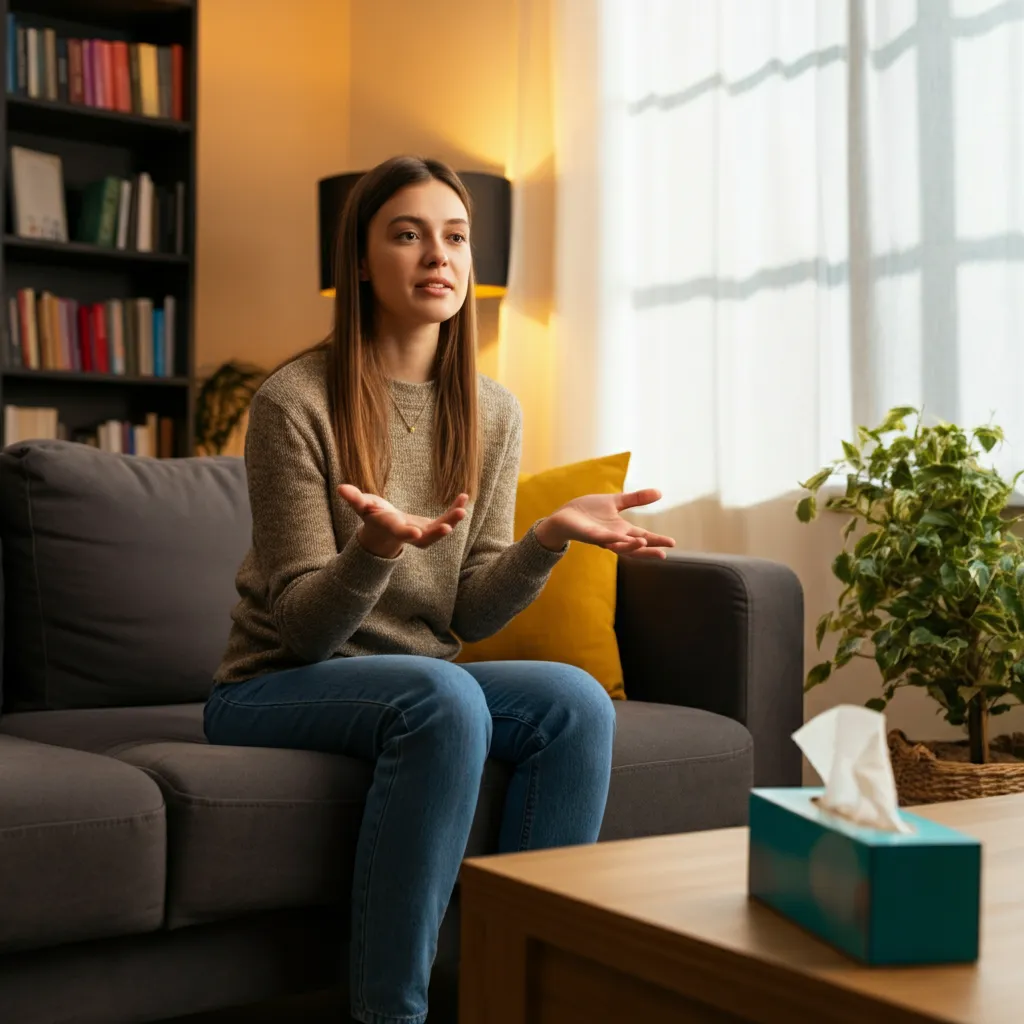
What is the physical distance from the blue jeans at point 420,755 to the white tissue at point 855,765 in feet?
2.52

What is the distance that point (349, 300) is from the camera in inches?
75.4

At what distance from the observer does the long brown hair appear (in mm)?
1843

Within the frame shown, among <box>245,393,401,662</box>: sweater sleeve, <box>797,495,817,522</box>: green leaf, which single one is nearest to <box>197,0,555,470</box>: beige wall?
<box>797,495,817,522</box>: green leaf

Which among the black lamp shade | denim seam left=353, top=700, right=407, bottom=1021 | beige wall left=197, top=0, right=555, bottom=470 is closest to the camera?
denim seam left=353, top=700, right=407, bottom=1021

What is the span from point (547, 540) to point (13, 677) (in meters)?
0.86

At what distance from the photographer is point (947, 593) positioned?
218 cm

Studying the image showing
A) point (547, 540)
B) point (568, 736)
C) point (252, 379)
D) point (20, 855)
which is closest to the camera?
point (20, 855)

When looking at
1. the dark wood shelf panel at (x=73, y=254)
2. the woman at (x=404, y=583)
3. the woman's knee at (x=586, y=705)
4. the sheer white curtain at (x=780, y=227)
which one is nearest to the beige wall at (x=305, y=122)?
the dark wood shelf panel at (x=73, y=254)

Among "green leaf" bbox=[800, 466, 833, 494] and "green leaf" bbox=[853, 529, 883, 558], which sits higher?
"green leaf" bbox=[800, 466, 833, 494]

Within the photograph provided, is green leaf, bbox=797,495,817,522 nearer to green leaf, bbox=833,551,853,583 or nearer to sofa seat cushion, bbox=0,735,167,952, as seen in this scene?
green leaf, bbox=833,551,853,583

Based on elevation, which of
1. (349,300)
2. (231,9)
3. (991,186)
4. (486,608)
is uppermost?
(231,9)

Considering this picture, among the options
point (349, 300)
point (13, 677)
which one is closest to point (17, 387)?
point (13, 677)

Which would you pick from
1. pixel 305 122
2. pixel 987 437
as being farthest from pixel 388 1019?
pixel 305 122

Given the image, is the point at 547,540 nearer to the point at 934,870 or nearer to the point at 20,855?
the point at 20,855
